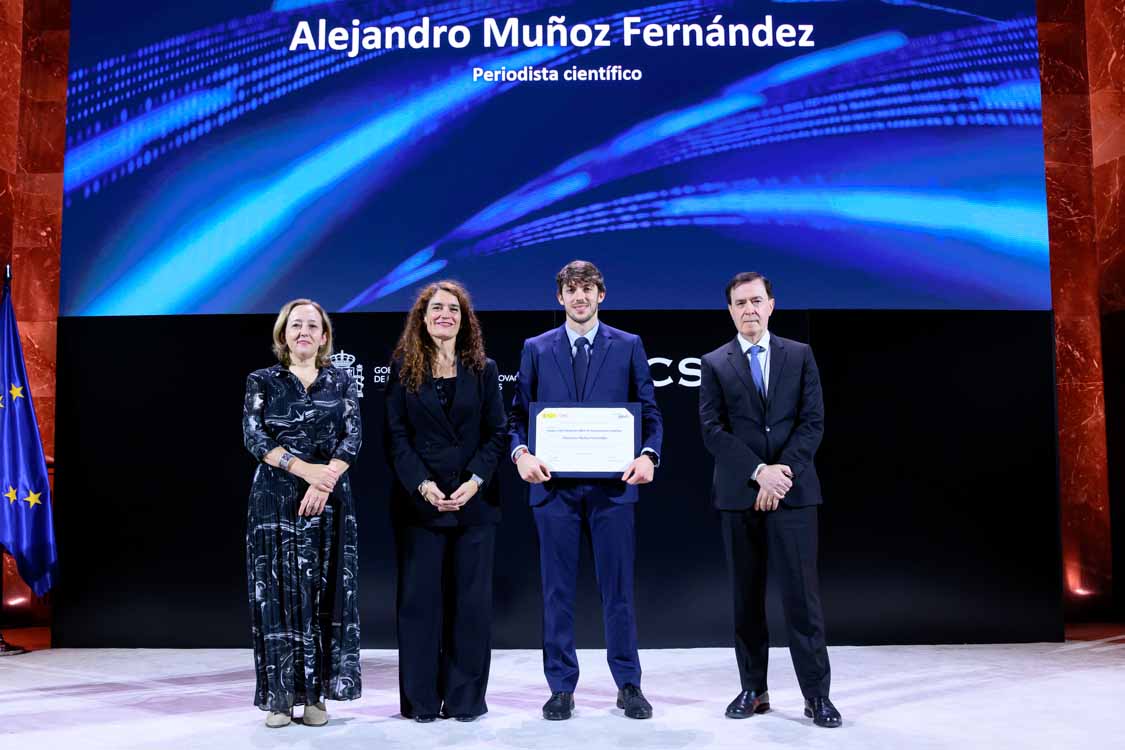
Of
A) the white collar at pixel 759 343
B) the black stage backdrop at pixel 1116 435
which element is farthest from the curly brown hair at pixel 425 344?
the black stage backdrop at pixel 1116 435

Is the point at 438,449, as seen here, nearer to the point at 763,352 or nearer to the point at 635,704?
the point at 635,704

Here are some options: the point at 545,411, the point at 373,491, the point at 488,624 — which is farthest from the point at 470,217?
the point at 488,624

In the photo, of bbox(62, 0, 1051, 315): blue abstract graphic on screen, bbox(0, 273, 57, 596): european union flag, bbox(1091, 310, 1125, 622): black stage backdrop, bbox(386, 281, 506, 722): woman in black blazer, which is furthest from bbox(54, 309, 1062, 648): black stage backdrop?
bbox(386, 281, 506, 722): woman in black blazer

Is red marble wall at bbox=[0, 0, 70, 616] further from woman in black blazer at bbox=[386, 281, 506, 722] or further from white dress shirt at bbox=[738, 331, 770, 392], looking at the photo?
white dress shirt at bbox=[738, 331, 770, 392]

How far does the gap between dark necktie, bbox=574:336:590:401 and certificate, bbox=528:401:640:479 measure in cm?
13

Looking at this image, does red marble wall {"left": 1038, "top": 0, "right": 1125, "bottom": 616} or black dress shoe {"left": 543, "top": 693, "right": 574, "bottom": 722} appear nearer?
black dress shoe {"left": 543, "top": 693, "right": 574, "bottom": 722}

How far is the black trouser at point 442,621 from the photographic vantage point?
10.7 ft

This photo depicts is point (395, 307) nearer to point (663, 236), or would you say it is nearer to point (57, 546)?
point (663, 236)

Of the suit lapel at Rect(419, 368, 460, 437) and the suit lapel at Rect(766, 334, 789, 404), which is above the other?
the suit lapel at Rect(766, 334, 789, 404)

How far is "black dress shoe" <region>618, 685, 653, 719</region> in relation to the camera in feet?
10.9

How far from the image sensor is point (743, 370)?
3.42 metres

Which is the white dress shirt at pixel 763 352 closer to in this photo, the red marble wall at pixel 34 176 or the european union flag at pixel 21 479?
the european union flag at pixel 21 479

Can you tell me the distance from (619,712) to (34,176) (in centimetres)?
568

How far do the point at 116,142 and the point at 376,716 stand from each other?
3.83 meters
